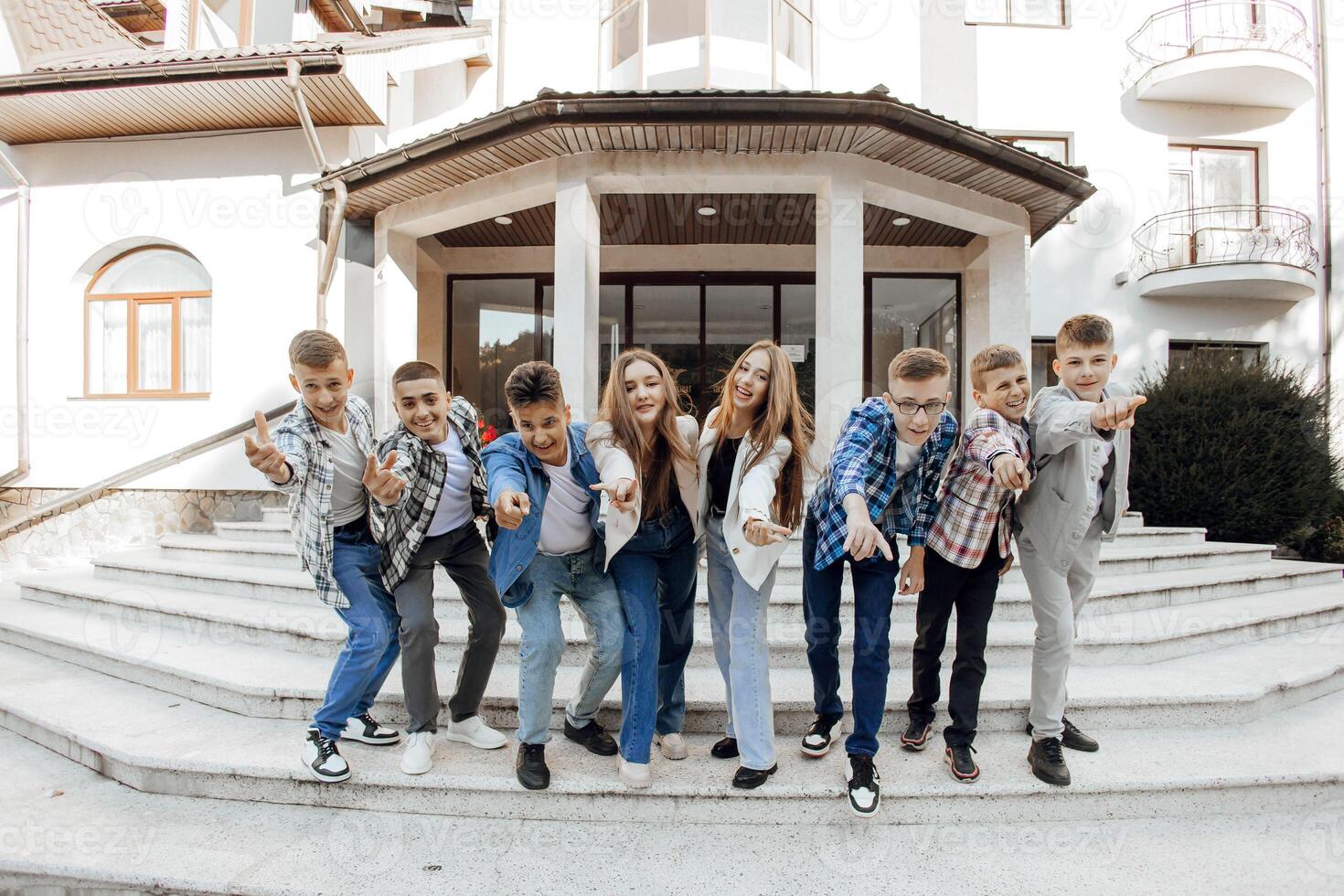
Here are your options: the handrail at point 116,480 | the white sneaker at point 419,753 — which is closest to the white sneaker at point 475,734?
the white sneaker at point 419,753

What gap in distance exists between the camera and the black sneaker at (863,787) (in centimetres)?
243

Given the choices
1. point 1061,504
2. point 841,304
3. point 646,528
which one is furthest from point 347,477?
point 841,304

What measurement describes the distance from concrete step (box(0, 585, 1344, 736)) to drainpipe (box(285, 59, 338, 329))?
4.06 m

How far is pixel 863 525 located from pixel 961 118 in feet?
29.0

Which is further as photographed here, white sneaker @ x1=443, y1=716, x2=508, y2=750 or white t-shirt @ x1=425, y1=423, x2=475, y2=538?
white sneaker @ x1=443, y1=716, x2=508, y2=750

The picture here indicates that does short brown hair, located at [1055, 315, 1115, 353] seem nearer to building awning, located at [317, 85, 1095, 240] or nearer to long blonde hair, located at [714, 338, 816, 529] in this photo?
long blonde hair, located at [714, 338, 816, 529]

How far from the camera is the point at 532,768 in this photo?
2.54 m

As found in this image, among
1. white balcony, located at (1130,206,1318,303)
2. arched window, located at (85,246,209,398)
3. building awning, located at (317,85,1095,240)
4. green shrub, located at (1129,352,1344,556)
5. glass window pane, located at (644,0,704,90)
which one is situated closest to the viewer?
building awning, located at (317,85,1095,240)

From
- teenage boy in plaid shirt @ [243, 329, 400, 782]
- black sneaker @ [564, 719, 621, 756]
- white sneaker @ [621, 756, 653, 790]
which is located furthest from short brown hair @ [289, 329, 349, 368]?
white sneaker @ [621, 756, 653, 790]

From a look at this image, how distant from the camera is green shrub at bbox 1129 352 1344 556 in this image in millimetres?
6898

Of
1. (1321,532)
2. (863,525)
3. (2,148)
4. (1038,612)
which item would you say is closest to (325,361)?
(863,525)

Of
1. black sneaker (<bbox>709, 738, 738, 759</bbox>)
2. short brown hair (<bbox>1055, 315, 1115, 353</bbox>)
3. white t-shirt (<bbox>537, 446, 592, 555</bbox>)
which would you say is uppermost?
short brown hair (<bbox>1055, 315, 1115, 353</bbox>)

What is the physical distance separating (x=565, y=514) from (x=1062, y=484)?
202 centimetres

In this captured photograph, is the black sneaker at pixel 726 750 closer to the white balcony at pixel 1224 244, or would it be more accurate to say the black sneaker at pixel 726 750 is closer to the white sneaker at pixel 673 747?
the white sneaker at pixel 673 747
